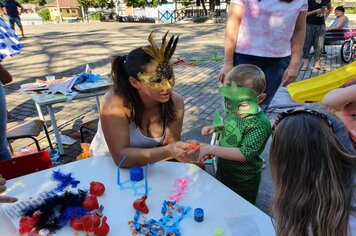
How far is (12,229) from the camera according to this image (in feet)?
3.84

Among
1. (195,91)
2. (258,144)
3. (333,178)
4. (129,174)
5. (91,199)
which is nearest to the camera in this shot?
(333,178)

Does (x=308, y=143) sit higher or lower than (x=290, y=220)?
higher

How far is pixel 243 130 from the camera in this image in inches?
68.6

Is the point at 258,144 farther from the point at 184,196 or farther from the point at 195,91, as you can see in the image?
the point at 195,91

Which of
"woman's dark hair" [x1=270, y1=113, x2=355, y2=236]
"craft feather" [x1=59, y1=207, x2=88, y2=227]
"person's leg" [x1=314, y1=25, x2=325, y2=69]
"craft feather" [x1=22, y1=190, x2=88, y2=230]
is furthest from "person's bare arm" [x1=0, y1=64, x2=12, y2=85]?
"person's leg" [x1=314, y1=25, x2=325, y2=69]

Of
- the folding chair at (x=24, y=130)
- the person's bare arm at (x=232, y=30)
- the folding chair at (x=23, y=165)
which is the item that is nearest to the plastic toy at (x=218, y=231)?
the folding chair at (x=23, y=165)

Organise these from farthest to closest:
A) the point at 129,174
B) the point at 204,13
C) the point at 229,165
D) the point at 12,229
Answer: the point at 204,13 → the point at 229,165 → the point at 129,174 → the point at 12,229

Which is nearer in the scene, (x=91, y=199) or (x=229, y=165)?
(x=91, y=199)

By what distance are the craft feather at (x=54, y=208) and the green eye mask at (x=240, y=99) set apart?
2.87 ft

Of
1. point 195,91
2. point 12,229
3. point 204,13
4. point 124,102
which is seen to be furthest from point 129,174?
point 204,13

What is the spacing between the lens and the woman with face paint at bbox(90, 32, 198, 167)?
1624mm

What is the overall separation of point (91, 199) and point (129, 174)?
31 cm

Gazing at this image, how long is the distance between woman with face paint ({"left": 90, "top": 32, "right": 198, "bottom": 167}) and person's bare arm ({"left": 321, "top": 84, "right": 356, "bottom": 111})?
0.70 m

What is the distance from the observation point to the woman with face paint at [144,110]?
162cm
